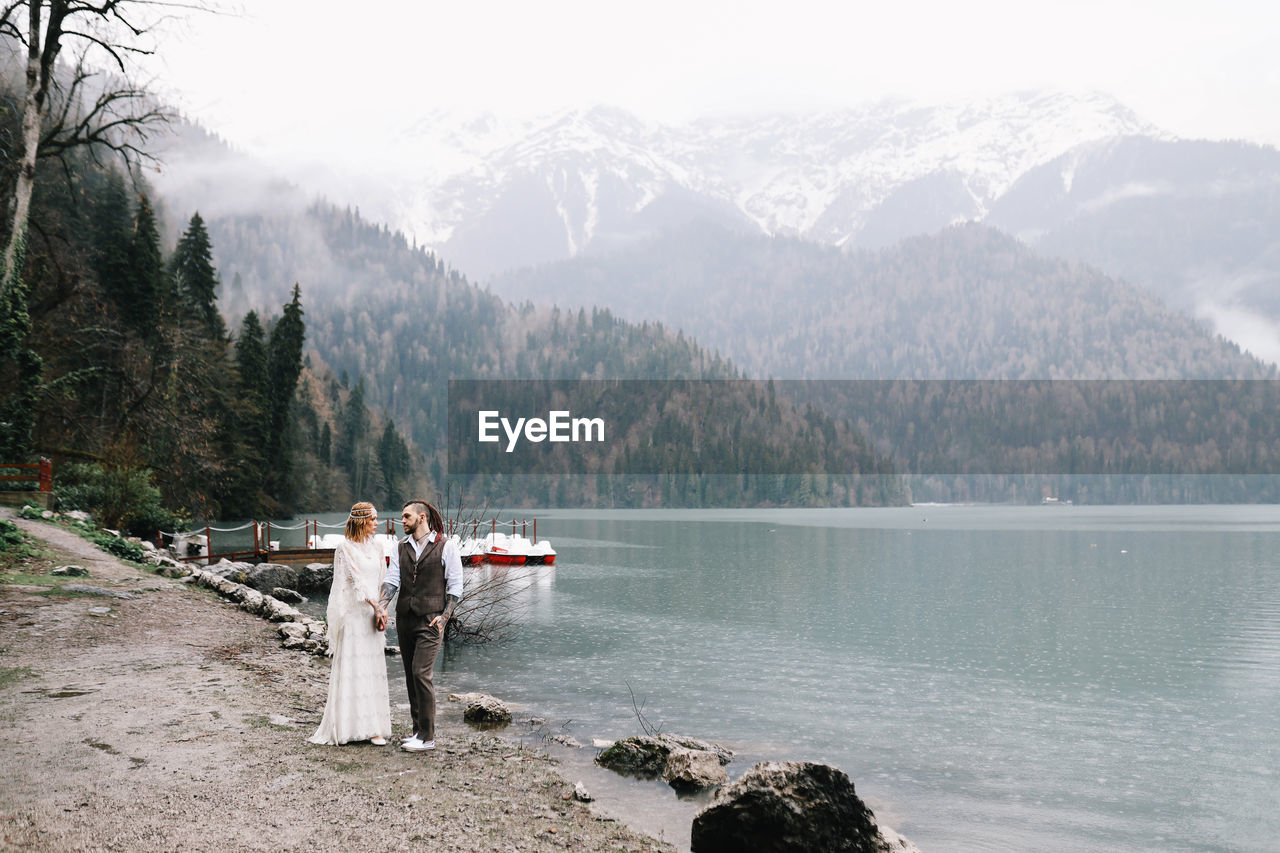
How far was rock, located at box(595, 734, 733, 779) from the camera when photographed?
11039mm

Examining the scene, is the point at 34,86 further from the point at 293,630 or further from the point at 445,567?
the point at 445,567

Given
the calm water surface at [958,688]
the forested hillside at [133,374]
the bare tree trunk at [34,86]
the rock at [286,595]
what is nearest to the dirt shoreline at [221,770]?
the calm water surface at [958,688]

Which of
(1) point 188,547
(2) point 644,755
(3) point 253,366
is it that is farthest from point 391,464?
(2) point 644,755

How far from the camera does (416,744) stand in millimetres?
9461

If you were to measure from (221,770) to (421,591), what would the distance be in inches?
89.5

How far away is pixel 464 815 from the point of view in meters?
7.77

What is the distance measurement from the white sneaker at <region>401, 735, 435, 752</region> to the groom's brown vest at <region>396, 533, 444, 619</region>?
4.57 feet

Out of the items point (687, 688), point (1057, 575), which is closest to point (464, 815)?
point (687, 688)

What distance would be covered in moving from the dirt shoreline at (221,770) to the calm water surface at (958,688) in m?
1.50

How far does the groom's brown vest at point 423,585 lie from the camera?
9.15 metres

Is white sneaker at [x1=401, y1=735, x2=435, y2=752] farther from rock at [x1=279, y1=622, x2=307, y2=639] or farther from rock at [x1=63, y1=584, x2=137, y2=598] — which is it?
rock at [x1=63, y1=584, x2=137, y2=598]

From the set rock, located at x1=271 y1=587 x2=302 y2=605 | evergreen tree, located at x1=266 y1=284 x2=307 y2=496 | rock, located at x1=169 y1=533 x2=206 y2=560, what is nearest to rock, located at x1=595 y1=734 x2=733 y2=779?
rock, located at x1=271 y1=587 x2=302 y2=605

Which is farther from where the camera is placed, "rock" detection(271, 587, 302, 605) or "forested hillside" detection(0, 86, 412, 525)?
"forested hillside" detection(0, 86, 412, 525)

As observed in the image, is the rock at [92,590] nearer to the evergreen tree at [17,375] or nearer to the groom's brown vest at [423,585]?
the evergreen tree at [17,375]
